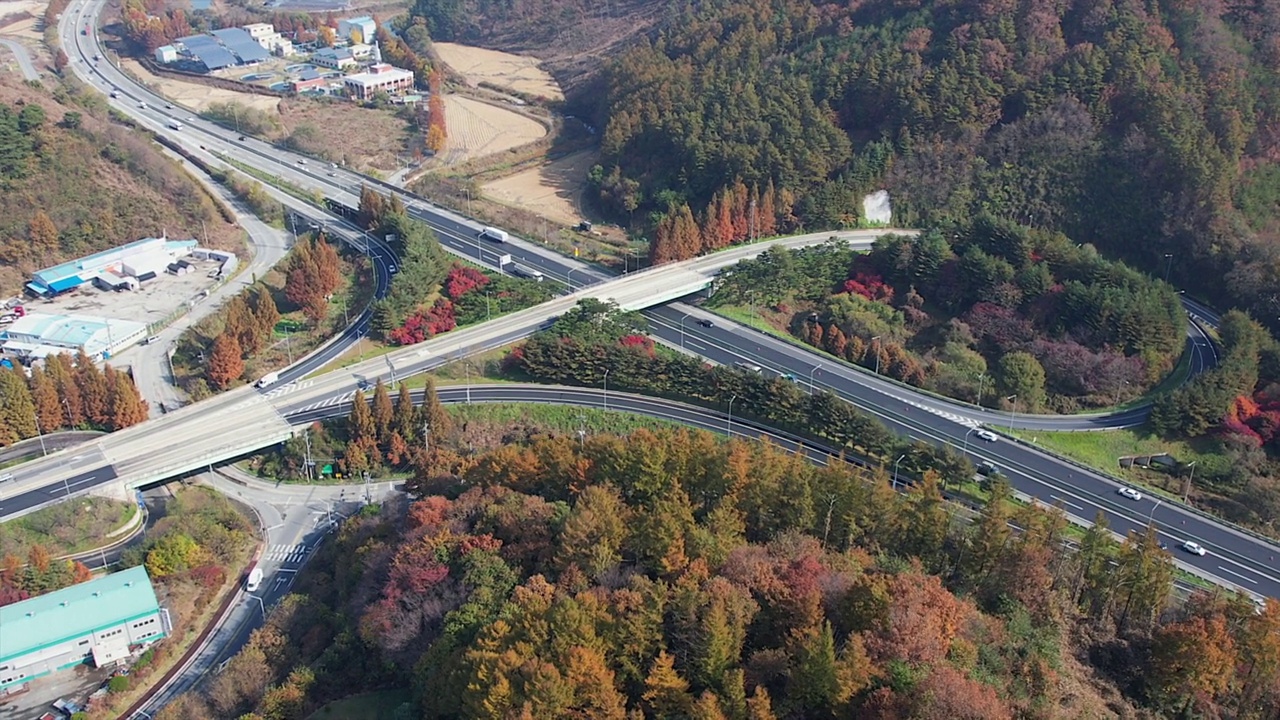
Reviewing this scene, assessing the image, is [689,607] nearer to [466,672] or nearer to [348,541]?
[466,672]

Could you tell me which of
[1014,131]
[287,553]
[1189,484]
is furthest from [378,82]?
[1189,484]

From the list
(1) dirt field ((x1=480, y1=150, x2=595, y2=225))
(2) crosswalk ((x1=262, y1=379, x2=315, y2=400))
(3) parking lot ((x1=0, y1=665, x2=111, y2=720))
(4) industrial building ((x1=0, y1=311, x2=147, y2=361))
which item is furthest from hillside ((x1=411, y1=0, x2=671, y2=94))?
(3) parking lot ((x1=0, y1=665, x2=111, y2=720))

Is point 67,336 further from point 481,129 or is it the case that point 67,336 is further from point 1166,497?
point 1166,497

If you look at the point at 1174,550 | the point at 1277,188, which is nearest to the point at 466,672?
the point at 1174,550

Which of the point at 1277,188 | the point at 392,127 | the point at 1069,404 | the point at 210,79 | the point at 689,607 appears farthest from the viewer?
the point at 210,79

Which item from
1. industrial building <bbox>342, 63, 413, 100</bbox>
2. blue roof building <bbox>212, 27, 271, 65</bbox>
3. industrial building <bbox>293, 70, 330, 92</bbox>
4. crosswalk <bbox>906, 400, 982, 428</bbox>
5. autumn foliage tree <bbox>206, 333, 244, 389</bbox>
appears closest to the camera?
crosswalk <bbox>906, 400, 982, 428</bbox>

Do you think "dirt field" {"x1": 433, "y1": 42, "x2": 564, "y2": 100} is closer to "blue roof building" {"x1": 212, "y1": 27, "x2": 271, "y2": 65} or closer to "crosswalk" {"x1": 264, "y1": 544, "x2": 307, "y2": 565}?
"blue roof building" {"x1": 212, "y1": 27, "x2": 271, "y2": 65}
